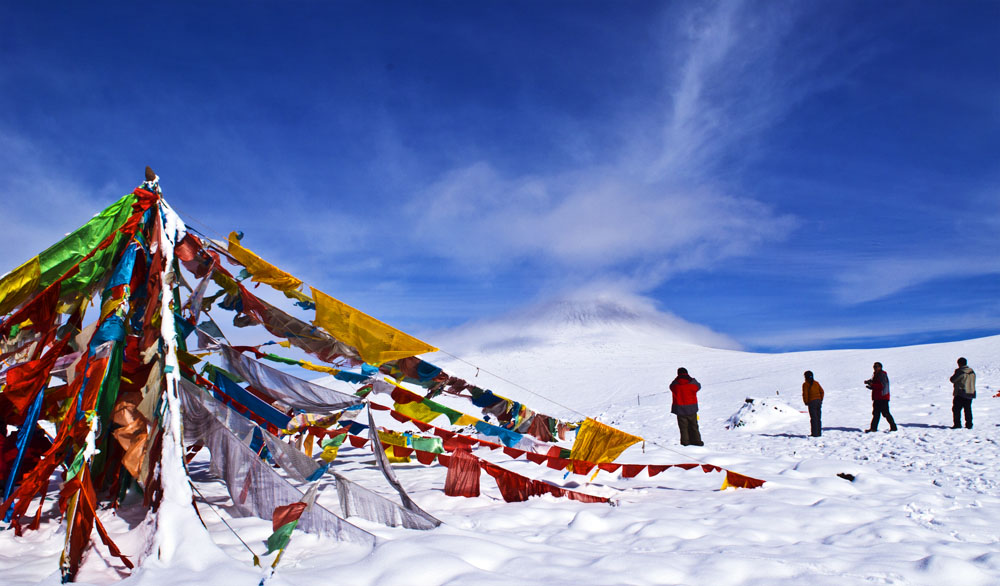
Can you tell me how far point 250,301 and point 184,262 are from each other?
0.68 meters

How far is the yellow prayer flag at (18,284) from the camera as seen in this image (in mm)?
4582

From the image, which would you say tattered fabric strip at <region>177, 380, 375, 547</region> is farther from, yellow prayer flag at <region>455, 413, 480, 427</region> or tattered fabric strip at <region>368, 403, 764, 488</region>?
yellow prayer flag at <region>455, 413, 480, 427</region>

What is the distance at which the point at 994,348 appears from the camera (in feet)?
78.7

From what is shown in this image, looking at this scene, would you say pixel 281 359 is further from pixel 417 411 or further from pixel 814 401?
pixel 814 401

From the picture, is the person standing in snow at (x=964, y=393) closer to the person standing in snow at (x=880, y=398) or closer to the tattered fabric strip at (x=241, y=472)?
the person standing in snow at (x=880, y=398)

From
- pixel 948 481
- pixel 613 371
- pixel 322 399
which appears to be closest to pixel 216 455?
pixel 322 399

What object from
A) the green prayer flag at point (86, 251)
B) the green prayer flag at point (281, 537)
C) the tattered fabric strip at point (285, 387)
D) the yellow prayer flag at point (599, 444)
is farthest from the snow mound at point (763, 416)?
the green prayer flag at point (86, 251)

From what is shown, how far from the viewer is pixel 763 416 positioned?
1367 cm

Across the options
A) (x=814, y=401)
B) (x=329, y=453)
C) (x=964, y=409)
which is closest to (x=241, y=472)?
(x=329, y=453)

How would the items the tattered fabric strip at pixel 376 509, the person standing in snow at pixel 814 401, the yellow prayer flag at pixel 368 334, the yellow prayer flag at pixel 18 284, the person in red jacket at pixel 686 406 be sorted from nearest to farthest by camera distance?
the tattered fabric strip at pixel 376 509 → the yellow prayer flag at pixel 18 284 → the yellow prayer flag at pixel 368 334 → the person in red jacket at pixel 686 406 → the person standing in snow at pixel 814 401

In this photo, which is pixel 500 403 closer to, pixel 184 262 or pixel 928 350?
pixel 184 262

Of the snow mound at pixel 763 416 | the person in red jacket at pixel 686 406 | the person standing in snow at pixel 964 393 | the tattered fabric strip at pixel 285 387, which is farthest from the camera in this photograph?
the snow mound at pixel 763 416

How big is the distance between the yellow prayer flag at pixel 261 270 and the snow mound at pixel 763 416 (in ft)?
36.3

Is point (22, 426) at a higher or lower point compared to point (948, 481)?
higher
